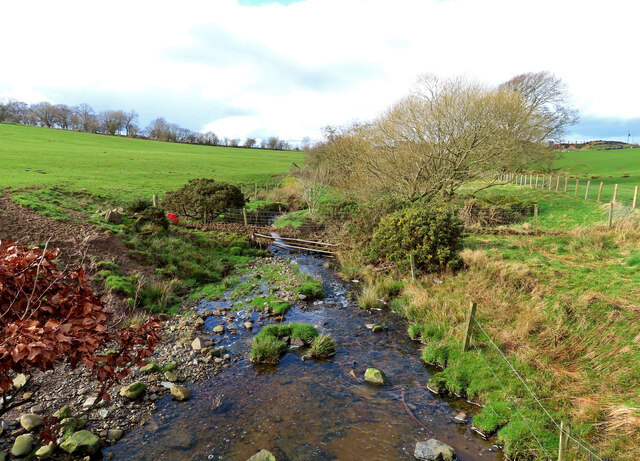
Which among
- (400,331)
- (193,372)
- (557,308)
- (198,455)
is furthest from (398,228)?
(198,455)

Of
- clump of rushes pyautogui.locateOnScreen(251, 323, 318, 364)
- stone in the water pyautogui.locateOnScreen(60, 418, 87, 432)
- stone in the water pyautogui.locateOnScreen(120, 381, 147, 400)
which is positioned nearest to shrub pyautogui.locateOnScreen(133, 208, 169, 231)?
clump of rushes pyautogui.locateOnScreen(251, 323, 318, 364)

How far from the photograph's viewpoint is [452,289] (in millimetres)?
12250

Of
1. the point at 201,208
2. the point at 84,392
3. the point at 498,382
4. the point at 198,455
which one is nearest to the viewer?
the point at 198,455

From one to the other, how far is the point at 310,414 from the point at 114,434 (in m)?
3.66

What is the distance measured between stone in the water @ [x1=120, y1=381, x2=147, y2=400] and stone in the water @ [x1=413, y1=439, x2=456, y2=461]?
18.7 ft

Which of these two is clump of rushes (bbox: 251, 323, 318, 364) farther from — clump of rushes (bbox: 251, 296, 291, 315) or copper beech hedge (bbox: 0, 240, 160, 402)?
copper beech hedge (bbox: 0, 240, 160, 402)

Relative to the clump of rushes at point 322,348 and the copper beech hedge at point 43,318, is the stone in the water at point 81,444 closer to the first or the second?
the copper beech hedge at point 43,318

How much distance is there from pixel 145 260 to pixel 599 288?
16.0 m

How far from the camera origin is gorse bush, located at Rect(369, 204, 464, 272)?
13.8 metres

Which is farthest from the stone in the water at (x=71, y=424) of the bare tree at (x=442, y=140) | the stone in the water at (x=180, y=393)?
the bare tree at (x=442, y=140)

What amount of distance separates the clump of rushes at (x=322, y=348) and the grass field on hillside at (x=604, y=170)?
32835 mm

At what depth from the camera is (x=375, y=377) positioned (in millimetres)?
8109

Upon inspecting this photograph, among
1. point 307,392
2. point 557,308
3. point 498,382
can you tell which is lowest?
point 307,392

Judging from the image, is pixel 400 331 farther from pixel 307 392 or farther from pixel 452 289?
pixel 307 392
